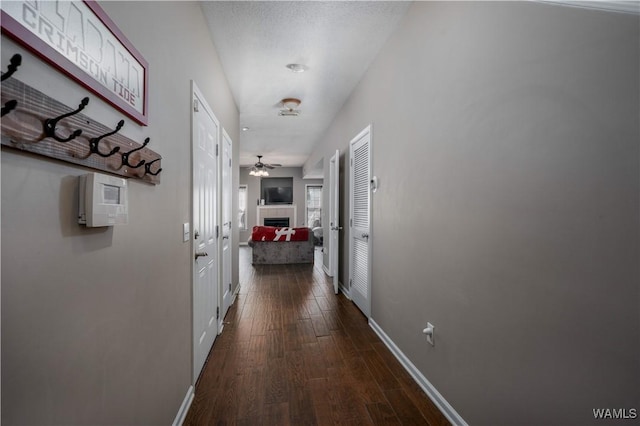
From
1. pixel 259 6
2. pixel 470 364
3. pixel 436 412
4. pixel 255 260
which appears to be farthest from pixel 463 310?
pixel 255 260

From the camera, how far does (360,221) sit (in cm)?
354

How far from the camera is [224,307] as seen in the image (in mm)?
3250

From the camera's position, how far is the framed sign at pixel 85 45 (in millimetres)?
626

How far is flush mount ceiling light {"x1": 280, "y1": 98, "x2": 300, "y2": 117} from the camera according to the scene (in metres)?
3.96

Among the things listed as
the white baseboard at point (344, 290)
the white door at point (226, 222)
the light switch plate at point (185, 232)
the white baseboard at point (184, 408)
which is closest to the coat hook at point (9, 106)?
the light switch plate at point (185, 232)

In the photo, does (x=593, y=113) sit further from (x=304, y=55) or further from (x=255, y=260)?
(x=255, y=260)

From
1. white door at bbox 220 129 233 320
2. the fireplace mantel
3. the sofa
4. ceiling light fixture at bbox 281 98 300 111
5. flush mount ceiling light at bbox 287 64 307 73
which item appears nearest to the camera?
flush mount ceiling light at bbox 287 64 307 73

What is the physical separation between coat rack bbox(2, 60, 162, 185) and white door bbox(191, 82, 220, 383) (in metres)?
1.07

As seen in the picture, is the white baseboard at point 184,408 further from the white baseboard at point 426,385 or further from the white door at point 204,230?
the white baseboard at point 426,385

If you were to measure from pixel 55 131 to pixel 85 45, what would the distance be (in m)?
0.30

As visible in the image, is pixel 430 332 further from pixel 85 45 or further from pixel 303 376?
pixel 85 45

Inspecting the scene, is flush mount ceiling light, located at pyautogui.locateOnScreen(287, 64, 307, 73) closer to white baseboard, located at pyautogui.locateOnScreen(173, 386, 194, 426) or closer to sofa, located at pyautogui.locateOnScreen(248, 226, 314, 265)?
white baseboard, located at pyautogui.locateOnScreen(173, 386, 194, 426)

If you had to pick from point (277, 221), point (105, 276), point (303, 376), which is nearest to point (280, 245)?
point (277, 221)

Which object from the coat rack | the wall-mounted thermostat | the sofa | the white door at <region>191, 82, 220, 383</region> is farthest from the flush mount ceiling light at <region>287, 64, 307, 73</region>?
the sofa
